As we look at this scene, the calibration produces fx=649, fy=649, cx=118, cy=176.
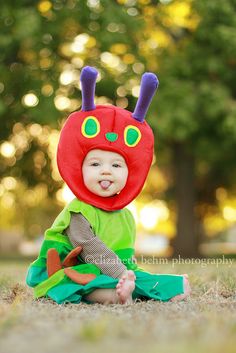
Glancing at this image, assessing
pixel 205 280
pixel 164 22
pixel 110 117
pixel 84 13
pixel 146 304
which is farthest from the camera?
pixel 164 22

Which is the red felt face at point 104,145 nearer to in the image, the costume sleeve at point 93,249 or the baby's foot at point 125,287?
the costume sleeve at point 93,249

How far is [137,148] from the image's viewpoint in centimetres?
428

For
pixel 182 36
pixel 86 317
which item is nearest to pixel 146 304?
pixel 86 317

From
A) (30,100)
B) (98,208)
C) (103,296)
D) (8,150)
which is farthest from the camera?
(8,150)

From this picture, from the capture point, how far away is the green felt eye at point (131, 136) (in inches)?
167

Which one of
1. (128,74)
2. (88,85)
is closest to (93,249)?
(88,85)

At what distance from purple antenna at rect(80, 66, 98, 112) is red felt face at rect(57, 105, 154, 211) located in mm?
50

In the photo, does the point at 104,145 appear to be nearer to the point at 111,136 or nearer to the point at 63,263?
the point at 111,136

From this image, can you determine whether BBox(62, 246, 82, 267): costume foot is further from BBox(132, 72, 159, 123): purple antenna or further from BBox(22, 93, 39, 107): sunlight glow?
BBox(22, 93, 39, 107): sunlight glow

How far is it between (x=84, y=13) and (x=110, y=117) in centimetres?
962

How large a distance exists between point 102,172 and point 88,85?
562mm

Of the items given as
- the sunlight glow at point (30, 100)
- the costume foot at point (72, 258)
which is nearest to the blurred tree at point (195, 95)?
the sunlight glow at point (30, 100)

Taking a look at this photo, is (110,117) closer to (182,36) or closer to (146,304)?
(146,304)

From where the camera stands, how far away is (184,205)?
50.6 ft
